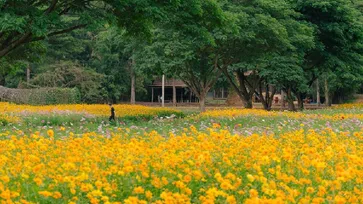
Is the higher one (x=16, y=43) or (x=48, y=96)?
(x=16, y=43)

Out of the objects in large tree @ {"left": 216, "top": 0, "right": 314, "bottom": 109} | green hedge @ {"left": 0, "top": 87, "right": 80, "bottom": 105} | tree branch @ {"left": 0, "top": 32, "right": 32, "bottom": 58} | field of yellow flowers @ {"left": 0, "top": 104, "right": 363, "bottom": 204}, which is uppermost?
large tree @ {"left": 216, "top": 0, "right": 314, "bottom": 109}

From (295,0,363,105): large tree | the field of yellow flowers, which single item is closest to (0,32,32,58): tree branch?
the field of yellow flowers

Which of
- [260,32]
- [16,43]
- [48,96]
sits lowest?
[48,96]

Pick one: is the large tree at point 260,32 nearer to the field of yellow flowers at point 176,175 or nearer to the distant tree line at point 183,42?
the distant tree line at point 183,42

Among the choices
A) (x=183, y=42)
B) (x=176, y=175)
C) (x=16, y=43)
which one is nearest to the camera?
(x=176, y=175)

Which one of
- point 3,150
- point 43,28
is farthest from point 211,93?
point 3,150

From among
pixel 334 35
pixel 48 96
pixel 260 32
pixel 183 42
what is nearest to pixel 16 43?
pixel 183 42

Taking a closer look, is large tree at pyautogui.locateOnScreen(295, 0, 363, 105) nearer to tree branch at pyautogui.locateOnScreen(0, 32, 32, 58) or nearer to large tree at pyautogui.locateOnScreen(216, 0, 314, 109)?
large tree at pyautogui.locateOnScreen(216, 0, 314, 109)

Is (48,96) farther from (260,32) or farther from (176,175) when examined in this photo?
(176,175)

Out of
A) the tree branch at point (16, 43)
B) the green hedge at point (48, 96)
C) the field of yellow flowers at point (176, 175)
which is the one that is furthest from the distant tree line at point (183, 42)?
the field of yellow flowers at point (176, 175)

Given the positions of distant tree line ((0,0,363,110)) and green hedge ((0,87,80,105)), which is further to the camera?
green hedge ((0,87,80,105))

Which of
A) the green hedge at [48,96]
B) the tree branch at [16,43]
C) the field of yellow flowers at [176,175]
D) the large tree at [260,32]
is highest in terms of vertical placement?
the large tree at [260,32]

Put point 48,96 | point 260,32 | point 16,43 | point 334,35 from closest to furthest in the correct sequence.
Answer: point 16,43
point 260,32
point 334,35
point 48,96

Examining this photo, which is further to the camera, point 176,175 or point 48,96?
point 48,96
